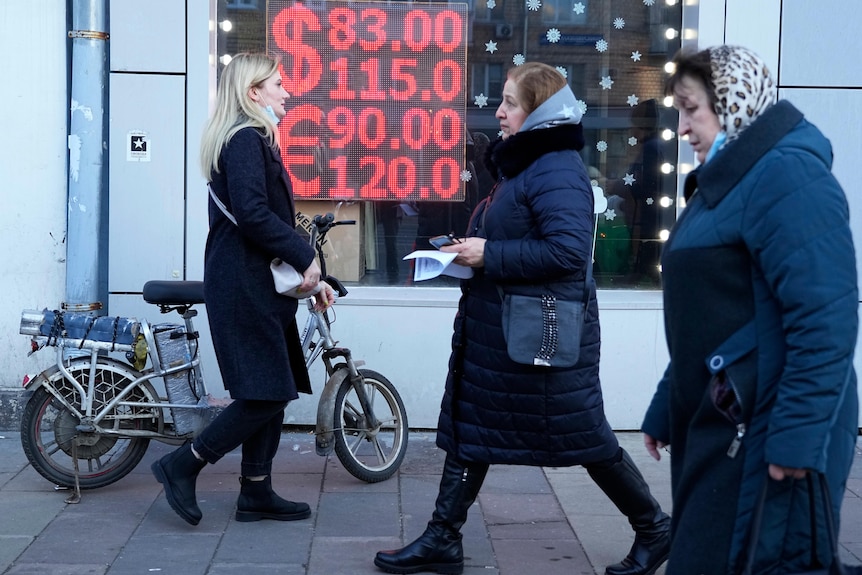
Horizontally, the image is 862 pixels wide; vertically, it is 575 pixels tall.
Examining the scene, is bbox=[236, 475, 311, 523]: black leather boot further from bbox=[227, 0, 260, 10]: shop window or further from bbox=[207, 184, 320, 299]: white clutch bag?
bbox=[227, 0, 260, 10]: shop window

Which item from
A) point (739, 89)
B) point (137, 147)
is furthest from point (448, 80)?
point (739, 89)

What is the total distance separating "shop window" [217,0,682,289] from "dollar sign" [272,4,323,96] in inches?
3.1

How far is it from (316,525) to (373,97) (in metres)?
2.71

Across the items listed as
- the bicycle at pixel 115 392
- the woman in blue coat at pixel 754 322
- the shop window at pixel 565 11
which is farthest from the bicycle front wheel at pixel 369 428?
the woman in blue coat at pixel 754 322

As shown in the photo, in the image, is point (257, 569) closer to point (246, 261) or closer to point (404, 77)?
point (246, 261)

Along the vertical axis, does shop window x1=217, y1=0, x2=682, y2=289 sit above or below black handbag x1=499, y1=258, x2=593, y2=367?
above

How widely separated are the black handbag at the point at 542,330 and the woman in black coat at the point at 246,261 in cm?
95

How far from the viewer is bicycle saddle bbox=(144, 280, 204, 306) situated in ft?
16.1

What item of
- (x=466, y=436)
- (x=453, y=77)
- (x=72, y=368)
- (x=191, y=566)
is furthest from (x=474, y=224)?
(x=453, y=77)

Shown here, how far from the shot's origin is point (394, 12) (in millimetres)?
6332

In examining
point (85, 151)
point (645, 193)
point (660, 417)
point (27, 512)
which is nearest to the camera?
point (660, 417)

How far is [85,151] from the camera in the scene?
5906 millimetres

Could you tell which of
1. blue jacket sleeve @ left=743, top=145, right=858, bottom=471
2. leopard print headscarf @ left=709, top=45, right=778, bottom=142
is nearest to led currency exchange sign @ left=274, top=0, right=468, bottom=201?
leopard print headscarf @ left=709, top=45, right=778, bottom=142

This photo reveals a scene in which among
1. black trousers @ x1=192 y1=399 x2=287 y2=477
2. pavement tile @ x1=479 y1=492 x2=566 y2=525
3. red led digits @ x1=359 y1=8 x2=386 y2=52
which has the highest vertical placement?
red led digits @ x1=359 y1=8 x2=386 y2=52
